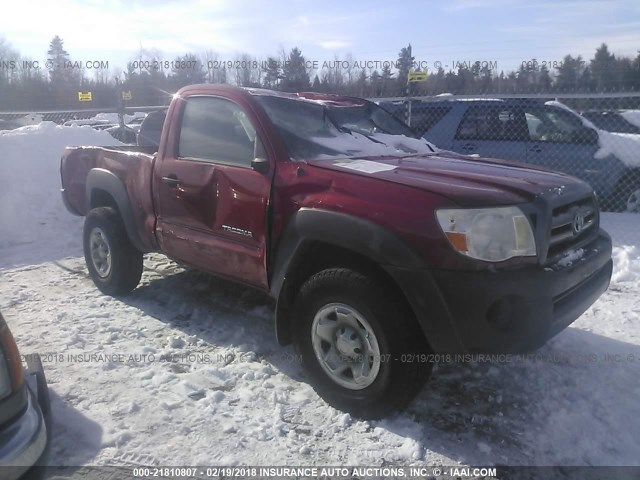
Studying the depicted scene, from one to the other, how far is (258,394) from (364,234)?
4.16ft

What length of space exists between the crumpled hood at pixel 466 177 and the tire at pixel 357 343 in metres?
0.60

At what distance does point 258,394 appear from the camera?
3238mm

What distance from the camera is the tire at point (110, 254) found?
15.2ft

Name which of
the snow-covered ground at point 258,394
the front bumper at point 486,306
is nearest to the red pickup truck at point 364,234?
the front bumper at point 486,306

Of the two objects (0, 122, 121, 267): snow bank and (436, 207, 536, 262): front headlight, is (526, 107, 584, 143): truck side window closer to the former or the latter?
(436, 207, 536, 262): front headlight

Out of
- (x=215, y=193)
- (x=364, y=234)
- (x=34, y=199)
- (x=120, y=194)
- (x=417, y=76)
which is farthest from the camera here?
(x=34, y=199)

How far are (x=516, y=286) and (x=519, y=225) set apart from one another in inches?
12.4

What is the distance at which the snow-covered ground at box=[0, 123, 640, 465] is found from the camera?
272 centimetres

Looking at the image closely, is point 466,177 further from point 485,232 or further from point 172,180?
point 172,180

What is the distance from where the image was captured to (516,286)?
8.25 feet

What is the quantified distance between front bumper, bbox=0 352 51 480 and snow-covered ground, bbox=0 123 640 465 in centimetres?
67

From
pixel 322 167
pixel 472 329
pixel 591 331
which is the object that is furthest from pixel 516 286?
pixel 591 331

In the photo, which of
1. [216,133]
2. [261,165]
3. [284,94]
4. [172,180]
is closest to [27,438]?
[261,165]

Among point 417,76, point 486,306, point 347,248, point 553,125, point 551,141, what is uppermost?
point 417,76
